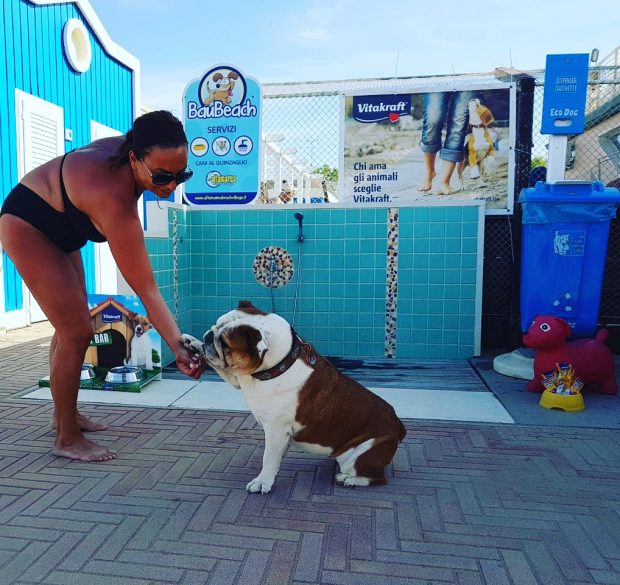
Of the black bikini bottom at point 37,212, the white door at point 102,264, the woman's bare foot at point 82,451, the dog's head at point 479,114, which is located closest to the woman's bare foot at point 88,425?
the woman's bare foot at point 82,451

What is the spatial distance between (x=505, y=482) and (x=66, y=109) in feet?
29.1

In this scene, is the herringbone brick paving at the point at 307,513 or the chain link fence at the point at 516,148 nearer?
the herringbone brick paving at the point at 307,513

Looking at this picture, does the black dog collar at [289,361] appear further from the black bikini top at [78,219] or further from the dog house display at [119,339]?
the dog house display at [119,339]

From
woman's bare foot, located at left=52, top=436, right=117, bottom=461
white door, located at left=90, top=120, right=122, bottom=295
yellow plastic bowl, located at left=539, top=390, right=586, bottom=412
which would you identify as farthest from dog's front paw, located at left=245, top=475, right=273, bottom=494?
white door, located at left=90, top=120, right=122, bottom=295

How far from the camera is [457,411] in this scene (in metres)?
4.16

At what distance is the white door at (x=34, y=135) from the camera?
7.77m

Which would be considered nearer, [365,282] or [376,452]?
[376,452]

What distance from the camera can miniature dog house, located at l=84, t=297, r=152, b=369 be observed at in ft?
15.6

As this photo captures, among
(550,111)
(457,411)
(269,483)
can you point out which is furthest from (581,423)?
(550,111)

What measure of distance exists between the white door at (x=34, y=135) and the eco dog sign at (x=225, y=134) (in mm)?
2807

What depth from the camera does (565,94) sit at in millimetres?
5156

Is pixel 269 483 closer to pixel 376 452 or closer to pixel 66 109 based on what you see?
pixel 376 452

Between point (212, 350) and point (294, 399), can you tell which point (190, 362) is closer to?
point (212, 350)

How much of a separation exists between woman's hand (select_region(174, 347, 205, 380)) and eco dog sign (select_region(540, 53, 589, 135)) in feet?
13.8
